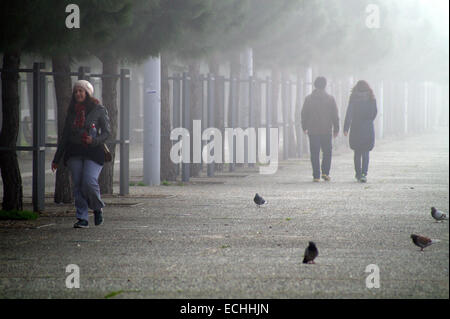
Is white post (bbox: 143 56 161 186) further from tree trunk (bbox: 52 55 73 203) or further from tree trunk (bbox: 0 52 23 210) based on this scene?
tree trunk (bbox: 0 52 23 210)

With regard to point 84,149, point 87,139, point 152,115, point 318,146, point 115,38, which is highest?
point 115,38

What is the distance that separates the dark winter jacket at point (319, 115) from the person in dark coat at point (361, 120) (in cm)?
36

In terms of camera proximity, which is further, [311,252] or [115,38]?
[115,38]

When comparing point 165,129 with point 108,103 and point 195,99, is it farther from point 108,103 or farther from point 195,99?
point 108,103

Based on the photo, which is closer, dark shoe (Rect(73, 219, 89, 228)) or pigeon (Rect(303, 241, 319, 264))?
pigeon (Rect(303, 241, 319, 264))

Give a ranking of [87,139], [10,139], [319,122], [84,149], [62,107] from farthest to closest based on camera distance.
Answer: [319,122] → [62,107] → [10,139] → [84,149] → [87,139]

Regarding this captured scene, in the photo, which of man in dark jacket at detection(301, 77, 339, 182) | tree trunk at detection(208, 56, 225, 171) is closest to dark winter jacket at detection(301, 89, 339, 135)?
man in dark jacket at detection(301, 77, 339, 182)

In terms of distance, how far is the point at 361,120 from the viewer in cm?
2098

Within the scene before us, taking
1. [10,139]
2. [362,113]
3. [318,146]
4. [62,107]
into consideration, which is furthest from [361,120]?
[10,139]

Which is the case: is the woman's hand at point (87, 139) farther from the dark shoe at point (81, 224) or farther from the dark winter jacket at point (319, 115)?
the dark winter jacket at point (319, 115)

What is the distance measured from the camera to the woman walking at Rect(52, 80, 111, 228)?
12.0 meters

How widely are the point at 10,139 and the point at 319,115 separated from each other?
8760 millimetres

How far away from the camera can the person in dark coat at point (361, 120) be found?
20.8m
